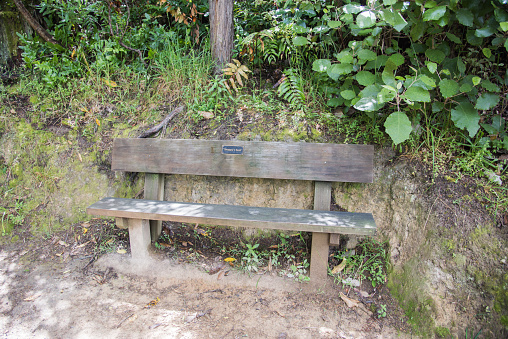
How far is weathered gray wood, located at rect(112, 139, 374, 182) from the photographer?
2584 mm

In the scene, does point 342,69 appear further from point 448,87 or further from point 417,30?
point 448,87

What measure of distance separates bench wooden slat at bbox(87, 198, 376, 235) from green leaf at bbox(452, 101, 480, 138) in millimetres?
1009

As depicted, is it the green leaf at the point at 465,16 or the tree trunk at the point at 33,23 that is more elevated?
the tree trunk at the point at 33,23

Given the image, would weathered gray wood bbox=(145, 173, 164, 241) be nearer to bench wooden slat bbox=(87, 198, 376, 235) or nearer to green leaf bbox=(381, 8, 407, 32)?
bench wooden slat bbox=(87, 198, 376, 235)

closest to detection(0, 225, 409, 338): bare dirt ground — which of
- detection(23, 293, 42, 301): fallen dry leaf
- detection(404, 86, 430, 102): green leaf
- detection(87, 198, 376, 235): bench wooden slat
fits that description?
detection(23, 293, 42, 301): fallen dry leaf

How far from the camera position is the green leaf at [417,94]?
2.15 meters

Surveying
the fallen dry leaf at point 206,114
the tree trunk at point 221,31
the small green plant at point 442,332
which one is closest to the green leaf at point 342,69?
the fallen dry leaf at point 206,114

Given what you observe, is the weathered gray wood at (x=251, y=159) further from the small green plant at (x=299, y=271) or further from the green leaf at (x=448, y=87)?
the small green plant at (x=299, y=271)

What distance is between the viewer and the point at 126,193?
10.8ft

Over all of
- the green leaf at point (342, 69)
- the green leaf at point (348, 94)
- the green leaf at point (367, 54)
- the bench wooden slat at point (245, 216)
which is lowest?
the bench wooden slat at point (245, 216)

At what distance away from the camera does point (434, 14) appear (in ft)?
7.02

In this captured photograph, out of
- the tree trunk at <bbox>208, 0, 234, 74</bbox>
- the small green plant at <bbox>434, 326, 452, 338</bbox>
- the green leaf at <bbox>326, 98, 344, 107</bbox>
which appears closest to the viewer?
the small green plant at <bbox>434, 326, 452, 338</bbox>

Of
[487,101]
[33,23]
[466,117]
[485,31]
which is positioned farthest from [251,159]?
[33,23]

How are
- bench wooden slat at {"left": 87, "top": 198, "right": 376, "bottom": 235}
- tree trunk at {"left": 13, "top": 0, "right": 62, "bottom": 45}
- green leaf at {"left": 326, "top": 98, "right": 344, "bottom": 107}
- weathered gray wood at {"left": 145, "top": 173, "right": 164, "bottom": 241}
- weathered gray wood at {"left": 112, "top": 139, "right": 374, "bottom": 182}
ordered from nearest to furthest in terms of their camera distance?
1. bench wooden slat at {"left": 87, "top": 198, "right": 376, "bottom": 235}
2. weathered gray wood at {"left": 112, "top": 139, "right": 374, "bottom": 182}
3. green leaf at {"left": 326, "top": 98, "right": 344, "bottom": 107}
4. weathered gray wood at {"left": 145, "top": 173, "right": 164, "bottom": 241}
5. tree trunk at {"left": 13, "top": 0, "right": 62, "bottom": 45}
